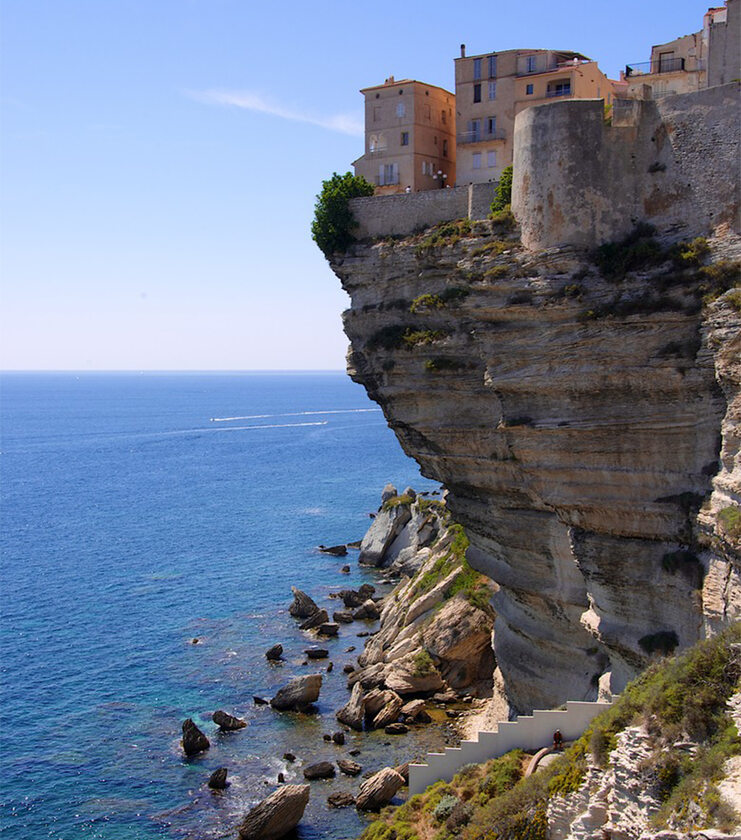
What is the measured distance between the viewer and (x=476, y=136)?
1656 inches

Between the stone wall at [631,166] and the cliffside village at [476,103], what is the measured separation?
28.7 feet

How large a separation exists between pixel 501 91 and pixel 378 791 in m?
29.0

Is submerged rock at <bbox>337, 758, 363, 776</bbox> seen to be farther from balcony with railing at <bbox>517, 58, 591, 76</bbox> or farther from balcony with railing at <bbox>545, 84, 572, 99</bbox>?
balcony with railing at <bbox>517, 58, 591, 76</bbox>

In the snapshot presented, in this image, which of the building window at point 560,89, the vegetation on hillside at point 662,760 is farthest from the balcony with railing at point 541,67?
the vegetation on hillside at point 662,760

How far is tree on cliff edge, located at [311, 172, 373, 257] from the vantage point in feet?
135

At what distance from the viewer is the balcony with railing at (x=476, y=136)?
41438mm

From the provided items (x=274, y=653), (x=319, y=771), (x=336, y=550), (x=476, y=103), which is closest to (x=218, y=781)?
(x=319, y=771)

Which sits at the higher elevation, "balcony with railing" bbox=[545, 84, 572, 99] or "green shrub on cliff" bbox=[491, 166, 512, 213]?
"balcony with railing" bbox=[545, 84, 572, 99]

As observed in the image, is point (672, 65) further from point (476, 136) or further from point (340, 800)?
point (340, 800)

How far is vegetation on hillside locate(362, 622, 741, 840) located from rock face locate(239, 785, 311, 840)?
10606 millimetres

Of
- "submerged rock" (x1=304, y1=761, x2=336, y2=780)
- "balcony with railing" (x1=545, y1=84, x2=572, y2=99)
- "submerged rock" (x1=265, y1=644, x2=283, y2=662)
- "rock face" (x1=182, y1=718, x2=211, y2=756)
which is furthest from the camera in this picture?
"submerged rock" (x1=265, y1=644, x2=283, y2=662)

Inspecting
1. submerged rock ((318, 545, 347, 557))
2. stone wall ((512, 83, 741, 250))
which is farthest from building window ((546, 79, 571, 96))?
submerged rock ((318, 545, 347, 557))

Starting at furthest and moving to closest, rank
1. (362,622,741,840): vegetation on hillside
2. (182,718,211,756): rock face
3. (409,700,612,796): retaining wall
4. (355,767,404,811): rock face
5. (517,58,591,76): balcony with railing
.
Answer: (517,58,591,76): balcony with railing → (182,718,211,756): rock face → (355,767,404,811): rock face → (409,700,612,796): retaining wall → (362,622,741,840): vegetation on hillside

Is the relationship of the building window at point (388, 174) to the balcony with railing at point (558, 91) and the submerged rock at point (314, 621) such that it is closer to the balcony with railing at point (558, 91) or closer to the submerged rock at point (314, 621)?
the balcony with railing at point (558, 91)
